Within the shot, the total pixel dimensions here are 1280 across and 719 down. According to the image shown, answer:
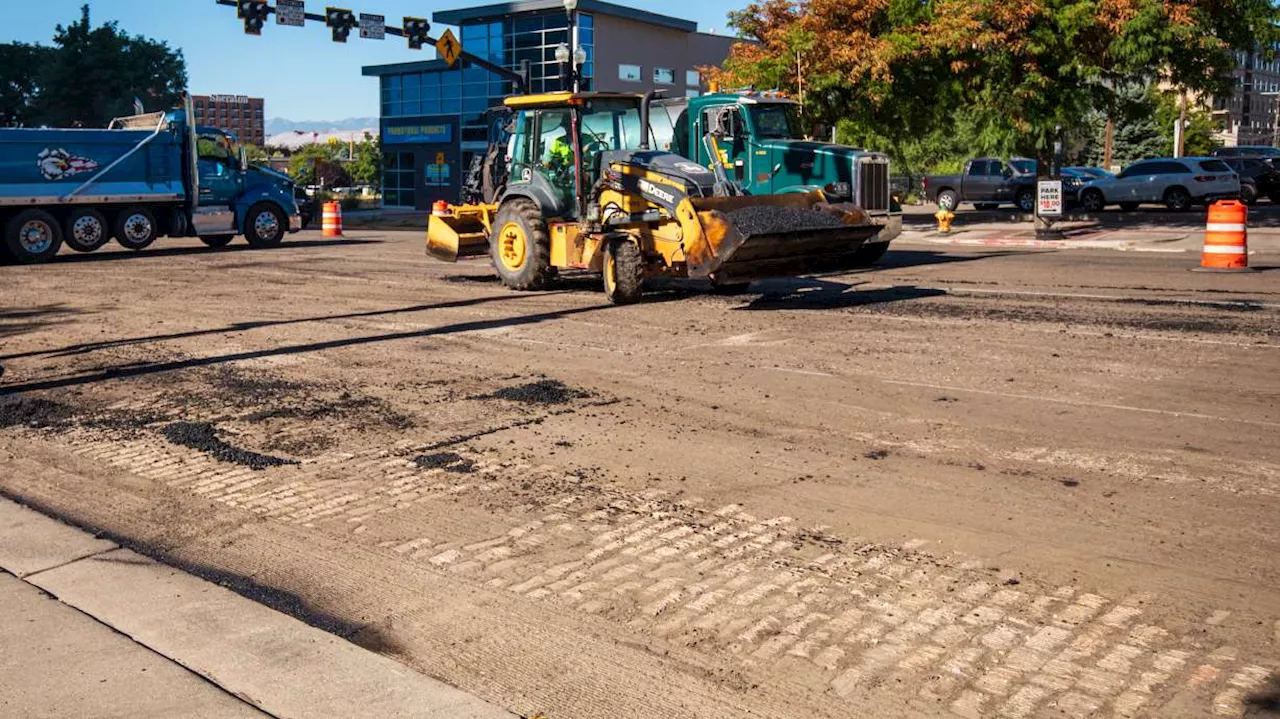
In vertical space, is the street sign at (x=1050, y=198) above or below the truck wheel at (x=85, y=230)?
above

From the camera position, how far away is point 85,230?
26266 millimetres

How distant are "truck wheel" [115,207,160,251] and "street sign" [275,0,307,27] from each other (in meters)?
8.75

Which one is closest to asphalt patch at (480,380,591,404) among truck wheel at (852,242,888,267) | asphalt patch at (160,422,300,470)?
asphalt patch at (160,422,300,470)

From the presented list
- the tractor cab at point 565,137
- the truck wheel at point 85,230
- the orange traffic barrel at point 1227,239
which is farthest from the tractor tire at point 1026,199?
the truck wheel at point 85,230

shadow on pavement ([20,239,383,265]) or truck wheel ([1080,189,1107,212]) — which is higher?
truck wheel ([1080,189,1107,212])

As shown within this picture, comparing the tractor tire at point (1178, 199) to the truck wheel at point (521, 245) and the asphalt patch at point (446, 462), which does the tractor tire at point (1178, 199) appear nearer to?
the truck wheel at point (521, 245)

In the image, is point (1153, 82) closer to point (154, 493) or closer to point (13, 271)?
point (13, 271)

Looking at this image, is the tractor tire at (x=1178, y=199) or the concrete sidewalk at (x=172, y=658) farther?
the tractor tire at (x=1178, y=199)

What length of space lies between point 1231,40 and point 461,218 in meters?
19.1

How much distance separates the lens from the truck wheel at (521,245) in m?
16.8

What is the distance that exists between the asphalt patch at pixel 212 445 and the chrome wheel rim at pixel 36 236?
18.8 metres

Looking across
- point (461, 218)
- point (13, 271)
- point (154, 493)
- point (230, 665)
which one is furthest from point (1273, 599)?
point (13, 271)

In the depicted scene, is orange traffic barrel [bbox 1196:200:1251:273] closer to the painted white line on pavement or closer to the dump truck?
the dump truck

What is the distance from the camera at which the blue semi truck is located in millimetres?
25172
